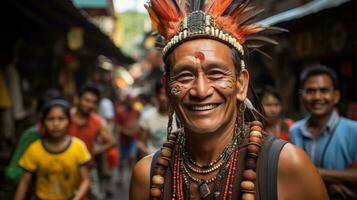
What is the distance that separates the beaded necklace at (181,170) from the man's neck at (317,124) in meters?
1.53

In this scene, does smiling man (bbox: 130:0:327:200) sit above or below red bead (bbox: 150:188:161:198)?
above

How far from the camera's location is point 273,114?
15.2ft

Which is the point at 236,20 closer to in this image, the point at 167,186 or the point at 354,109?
the point at 167,186

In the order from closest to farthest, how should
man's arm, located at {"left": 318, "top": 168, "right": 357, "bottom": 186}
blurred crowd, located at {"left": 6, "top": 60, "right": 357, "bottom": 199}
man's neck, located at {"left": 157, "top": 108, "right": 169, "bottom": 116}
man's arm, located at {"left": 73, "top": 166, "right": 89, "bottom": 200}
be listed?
man's arm, located at {"left": 318, "top": 168, "right": 357, "bottom": 186}, blurred crowd, located at {"left": 6, "top": 60, "right": 357, "bottom": 199}, man's arm, located at {"left": 73, "top": 166, "right": 89, "bottom": 200}, man's neck, located at {"left": 157, "top": 108, "right": 169, "bottom": 116}

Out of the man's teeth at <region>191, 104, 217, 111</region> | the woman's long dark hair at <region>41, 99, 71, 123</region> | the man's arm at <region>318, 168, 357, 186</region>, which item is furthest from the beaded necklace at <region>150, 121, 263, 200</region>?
the woman's long dark hair at <region>41, 99, 71, 123</region>

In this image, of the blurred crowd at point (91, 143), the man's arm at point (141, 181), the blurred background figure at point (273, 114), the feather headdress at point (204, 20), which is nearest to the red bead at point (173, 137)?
the man's arm at point (141, 181)

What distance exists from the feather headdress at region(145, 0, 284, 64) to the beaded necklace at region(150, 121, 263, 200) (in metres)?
0.44

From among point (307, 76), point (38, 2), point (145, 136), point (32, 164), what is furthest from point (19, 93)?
point (307, 76)

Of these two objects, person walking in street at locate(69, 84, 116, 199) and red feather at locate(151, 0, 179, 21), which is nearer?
red feather at locate(151, 0, 179, 21)

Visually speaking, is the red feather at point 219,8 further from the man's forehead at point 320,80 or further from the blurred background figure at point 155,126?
the blurred background figure at point 155,126

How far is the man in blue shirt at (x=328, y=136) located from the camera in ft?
10.3

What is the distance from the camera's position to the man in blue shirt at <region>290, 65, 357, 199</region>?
10.3ft

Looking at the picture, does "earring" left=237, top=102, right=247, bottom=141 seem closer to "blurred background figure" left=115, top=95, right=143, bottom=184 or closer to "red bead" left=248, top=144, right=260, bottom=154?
"red bead" left=248, top=144, right=260, bottom=154

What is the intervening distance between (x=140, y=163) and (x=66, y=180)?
5.96 ft
